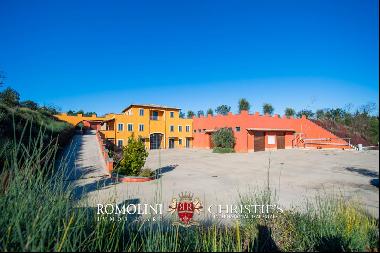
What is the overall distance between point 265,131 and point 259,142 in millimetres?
1657

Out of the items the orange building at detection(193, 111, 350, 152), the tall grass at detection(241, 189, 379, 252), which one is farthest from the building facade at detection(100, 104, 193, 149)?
the tall grass at detection(241, 189, 379, 252)

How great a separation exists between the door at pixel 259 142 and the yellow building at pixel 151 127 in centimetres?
1103

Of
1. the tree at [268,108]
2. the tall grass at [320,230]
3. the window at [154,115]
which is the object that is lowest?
the tall grass at [320,230]

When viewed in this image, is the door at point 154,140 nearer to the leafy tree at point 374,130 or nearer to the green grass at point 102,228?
the green grass at point 102,228

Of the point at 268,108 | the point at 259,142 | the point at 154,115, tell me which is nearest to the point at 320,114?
the point at 268,108

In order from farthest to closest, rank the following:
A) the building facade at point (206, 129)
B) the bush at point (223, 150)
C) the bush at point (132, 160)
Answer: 1. the building facade at point (206, 129)
2. the bush at point (223, 150)
3. the bush at point (132, 160)

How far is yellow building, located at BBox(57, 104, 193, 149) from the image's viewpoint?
3147 centimetres

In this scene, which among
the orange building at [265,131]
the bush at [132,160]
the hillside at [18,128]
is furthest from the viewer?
the orange building at [265,131]

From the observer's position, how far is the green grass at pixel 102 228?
221cm

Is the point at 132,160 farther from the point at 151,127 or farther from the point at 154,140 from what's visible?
the point at 154,140

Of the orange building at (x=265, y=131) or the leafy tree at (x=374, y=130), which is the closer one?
the leafy tree at (x=374, y=130)

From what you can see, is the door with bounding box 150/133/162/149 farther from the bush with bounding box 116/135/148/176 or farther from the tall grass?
the tall grass

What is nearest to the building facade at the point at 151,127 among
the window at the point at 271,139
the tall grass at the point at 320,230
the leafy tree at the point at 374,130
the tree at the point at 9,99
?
the tree at the point at 9,99

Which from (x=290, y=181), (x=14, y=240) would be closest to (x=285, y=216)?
(x=14, y=240)
